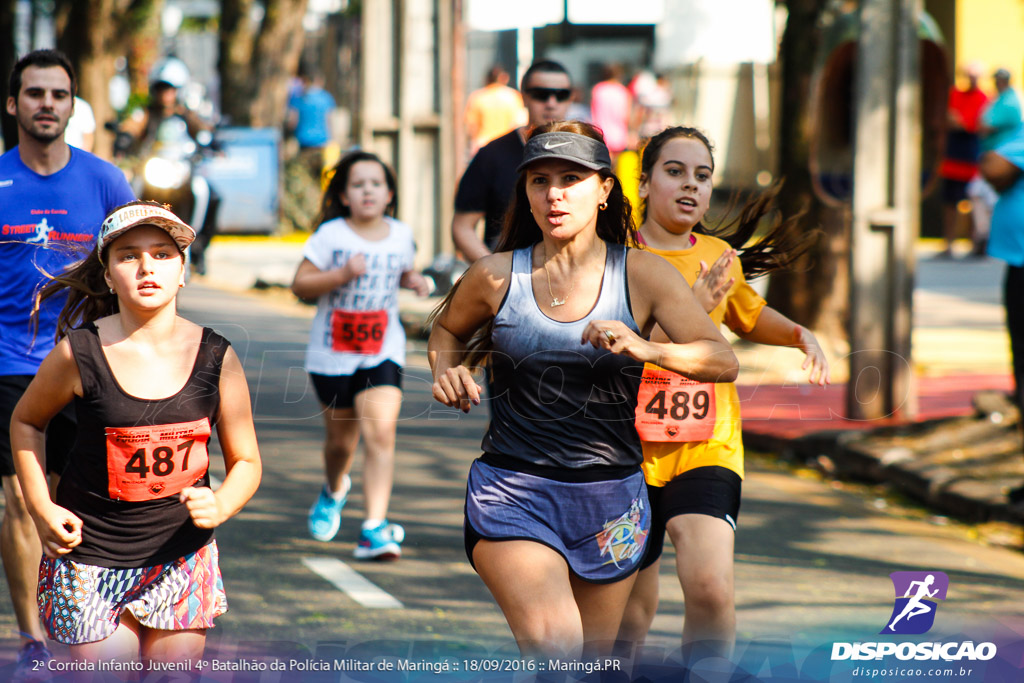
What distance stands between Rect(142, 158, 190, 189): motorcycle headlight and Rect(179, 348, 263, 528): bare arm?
1078 centimetres

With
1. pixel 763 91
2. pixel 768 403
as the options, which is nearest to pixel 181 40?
pixel 763 91

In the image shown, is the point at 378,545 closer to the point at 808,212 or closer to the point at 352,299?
the point at 352,299

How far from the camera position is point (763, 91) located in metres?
22.9

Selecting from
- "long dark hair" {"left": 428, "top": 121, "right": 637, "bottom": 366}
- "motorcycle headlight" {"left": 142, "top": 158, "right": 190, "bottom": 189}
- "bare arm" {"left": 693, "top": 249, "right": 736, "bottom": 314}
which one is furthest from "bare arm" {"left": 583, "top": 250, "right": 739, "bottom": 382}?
"motorcycle headlight" {"left": 142, "top": 158, "right": 190, "bottom": 189}

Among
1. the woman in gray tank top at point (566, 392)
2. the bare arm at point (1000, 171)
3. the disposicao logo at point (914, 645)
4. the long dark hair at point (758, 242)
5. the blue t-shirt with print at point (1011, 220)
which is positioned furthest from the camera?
the bare arm at point (1000, 171)

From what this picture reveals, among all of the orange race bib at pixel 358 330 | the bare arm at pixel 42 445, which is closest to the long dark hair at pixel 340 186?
the orange race bib at pixel 358 330

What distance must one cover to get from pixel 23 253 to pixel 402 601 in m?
1.99

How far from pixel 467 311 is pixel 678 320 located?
1.85 ft

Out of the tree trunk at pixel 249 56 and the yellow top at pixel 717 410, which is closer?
the yellow top at pixel 717 410

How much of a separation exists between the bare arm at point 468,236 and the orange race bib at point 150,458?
310 cm

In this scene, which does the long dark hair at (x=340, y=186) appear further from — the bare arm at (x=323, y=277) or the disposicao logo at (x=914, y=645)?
the disposicao logo at (x=914, y=645)

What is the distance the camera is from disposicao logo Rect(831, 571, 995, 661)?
12.8ft

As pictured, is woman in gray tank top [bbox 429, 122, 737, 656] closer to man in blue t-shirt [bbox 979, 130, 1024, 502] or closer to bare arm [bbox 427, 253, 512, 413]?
bare arm [bbox 427, 253, 512, 413]

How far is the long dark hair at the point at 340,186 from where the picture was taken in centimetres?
663
